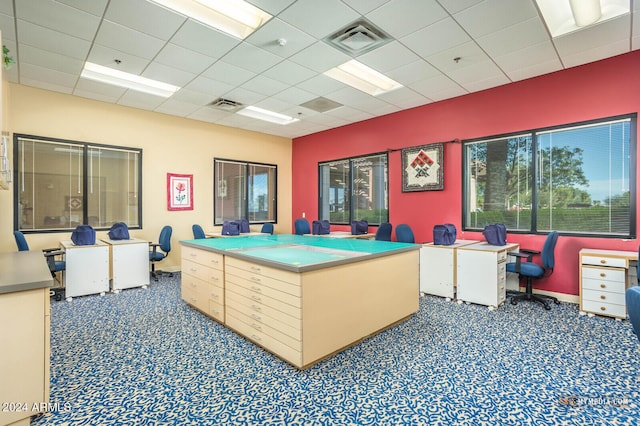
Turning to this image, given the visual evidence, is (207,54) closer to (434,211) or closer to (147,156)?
(147,156)

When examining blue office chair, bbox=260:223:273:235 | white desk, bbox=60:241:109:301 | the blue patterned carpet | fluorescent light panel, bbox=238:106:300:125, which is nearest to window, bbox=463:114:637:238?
the blue patterned carpet

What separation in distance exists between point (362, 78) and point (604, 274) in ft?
13.3

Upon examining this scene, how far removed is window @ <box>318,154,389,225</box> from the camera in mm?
6652

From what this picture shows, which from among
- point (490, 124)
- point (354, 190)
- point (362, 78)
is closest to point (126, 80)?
point (362, 78)

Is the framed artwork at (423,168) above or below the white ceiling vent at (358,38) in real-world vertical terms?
below

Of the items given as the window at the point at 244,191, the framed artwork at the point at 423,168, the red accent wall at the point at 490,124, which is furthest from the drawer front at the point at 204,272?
the framed artwork at the point at 423,168

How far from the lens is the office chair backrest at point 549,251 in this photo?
13.3ft

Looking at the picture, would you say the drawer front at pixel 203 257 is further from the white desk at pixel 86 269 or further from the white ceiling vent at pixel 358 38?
the white ceiling vent at pixel 358 38

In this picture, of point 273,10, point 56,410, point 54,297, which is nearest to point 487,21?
point 273,10

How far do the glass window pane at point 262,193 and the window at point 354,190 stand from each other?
130cm

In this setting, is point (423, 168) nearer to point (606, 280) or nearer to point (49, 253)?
point (606, 280)

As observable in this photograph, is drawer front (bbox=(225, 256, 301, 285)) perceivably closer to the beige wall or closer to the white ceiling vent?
the white ceiling vent

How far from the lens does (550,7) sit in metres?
3.22

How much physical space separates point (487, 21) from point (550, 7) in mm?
633
